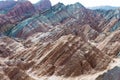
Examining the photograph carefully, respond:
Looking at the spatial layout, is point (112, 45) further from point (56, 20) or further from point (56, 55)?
point (56, 20)

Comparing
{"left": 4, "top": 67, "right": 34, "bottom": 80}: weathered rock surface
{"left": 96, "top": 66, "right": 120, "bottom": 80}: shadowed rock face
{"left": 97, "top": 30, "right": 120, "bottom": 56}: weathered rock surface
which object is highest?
{"left": 4, "top": 67, "right": 34, "bottom": 80}: weathered rock surface

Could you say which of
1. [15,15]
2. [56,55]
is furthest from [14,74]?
[15,15]

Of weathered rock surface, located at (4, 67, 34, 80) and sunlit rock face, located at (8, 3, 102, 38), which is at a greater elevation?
weathered rock surface, located at (4, 67, 34, 80)

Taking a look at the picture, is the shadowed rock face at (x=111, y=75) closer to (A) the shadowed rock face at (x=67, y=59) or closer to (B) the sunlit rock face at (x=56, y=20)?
(A) the shadowed rock face at (x=67, y=59)

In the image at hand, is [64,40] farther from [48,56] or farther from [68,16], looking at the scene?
[68,16]

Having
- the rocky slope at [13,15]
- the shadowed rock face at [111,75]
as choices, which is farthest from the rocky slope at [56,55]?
the rocky slope at [13,15]

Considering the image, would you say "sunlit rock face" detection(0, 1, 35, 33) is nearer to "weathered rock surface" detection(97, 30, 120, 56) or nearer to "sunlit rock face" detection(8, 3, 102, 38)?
"sunlit rock face" detection(8, 3, 102, 38)

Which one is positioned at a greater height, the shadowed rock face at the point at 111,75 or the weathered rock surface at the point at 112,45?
the shadowed rock face at the point at 111,75

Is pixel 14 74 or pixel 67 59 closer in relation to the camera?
pixel 14 74

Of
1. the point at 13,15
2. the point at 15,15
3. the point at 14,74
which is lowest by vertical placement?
the point at 14,74

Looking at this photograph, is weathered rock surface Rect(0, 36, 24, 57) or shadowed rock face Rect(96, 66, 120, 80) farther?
weathered rock surface Rect(0, 36, 24, 57)

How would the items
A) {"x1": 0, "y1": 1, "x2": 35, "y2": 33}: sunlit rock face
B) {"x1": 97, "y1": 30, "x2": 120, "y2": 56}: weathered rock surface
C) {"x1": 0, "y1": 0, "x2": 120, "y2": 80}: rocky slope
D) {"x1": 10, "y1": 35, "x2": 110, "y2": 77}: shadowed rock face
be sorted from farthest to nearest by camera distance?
{"x1": 0, "y1": 1, "x2": 35, "y2": 33}: sunlit rock face, {"x1": 97, "y1": 30, "x2": 120, "y2": 56}: weathered rock surface, {"x1": 10, "y1": 35, "x2": 110, "y2": 77}: shadowed rock face, {"x1": 0, "y1": 0, "x2": 120, "y2": 80}: rocky slope

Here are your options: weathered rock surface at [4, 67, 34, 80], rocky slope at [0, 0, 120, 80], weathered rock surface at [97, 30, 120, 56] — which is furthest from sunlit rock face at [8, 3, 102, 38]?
weathered rock surface at [4, 67, 34, 80]
